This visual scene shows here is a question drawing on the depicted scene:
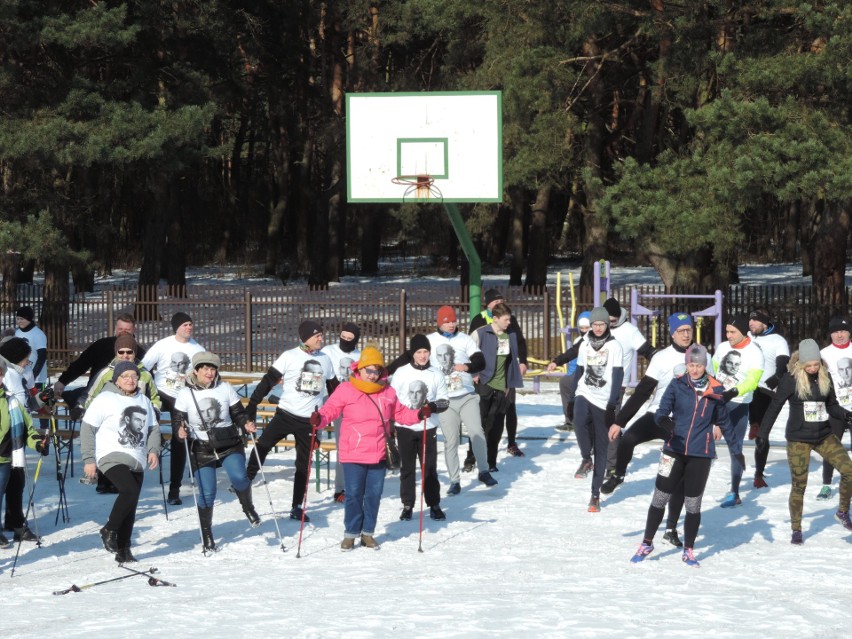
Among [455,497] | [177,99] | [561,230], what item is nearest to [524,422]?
[455,497]

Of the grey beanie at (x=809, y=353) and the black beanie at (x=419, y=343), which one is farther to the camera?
the black beanie at (x=419, y=343)

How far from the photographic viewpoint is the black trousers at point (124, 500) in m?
9.83

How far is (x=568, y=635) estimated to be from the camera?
7812mm

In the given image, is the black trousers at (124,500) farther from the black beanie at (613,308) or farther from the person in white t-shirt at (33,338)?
the black beanie at (613,308)

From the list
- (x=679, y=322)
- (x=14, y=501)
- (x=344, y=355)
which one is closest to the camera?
(x=14, y=501)

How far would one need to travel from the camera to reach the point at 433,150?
20.0 m

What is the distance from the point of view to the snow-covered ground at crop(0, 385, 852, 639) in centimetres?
809

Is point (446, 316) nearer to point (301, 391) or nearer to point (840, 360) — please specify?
point (301, 391)

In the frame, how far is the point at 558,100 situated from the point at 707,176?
550 centimetres

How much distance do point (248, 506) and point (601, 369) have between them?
3.55 m

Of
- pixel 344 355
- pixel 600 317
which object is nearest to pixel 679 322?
pixel 600 317

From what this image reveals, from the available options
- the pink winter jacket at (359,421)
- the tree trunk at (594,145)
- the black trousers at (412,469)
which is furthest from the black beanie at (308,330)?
the tree trunk at (594,145)

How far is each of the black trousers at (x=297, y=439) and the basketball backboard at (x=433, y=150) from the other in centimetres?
863

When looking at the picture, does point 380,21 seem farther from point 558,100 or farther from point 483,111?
point 483,111
